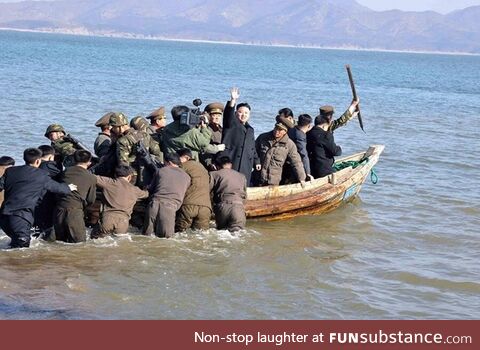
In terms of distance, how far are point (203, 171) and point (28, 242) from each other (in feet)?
8.73

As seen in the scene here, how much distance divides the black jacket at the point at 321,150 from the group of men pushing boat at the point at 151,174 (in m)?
0.54

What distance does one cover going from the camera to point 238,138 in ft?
40.6

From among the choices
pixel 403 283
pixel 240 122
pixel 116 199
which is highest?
pixel 240 122

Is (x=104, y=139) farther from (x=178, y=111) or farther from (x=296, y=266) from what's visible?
(x=296, y=266)

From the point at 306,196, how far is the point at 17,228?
497 centimetres

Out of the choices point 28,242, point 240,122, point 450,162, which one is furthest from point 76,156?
point 450,162

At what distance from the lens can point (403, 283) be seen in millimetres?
10828

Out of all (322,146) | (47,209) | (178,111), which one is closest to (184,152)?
(178,111)

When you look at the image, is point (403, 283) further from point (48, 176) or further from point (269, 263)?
point (48, 176)

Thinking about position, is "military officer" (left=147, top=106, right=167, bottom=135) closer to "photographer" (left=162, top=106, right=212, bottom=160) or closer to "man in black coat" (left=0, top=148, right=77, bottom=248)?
"photographer" (left=162, top=106, right=212, bottom=160)

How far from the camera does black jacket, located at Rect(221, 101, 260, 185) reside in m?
12.3

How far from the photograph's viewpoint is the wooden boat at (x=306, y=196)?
1278 cm

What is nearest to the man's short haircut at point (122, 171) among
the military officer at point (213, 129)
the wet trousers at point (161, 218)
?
the wet trousers at point (161, 218)
